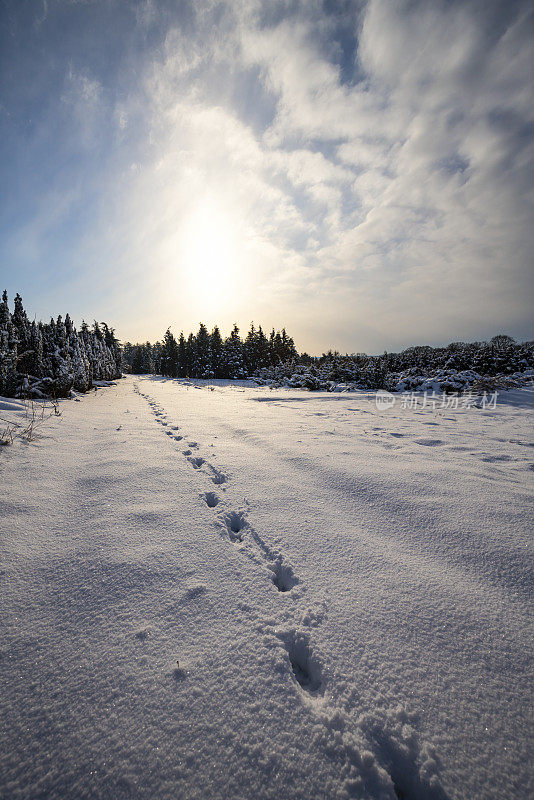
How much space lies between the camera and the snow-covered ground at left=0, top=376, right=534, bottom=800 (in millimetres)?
923

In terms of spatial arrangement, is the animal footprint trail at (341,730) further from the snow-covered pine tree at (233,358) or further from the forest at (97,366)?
the snow-covered pine tree at (233,358)

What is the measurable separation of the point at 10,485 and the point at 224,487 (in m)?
2.04

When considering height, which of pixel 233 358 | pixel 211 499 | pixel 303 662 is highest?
pixel 233 358

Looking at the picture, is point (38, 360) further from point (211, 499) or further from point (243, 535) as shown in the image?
point (243, 535)

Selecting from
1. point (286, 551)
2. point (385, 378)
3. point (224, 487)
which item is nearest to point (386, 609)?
point (286, 551)

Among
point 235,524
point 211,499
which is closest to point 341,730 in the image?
point 235,524

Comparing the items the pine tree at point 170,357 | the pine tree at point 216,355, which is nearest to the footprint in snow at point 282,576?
the pine tree at point 216,355

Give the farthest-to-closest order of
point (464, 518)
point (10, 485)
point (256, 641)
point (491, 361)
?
point (491, 361)
point (10, 485)
point (464, 518)
point (256, 641)

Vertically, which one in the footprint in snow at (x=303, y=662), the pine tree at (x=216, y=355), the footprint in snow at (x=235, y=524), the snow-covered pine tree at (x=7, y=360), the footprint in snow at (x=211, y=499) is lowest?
the footprint in snow at (x=303, y=662)

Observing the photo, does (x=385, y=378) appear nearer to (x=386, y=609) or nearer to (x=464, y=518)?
(x=464, y=518)

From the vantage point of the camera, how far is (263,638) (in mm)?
1316

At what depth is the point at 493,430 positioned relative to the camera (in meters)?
5.27

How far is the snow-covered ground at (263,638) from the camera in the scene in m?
0.92

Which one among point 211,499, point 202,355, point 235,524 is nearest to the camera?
point 235,524
